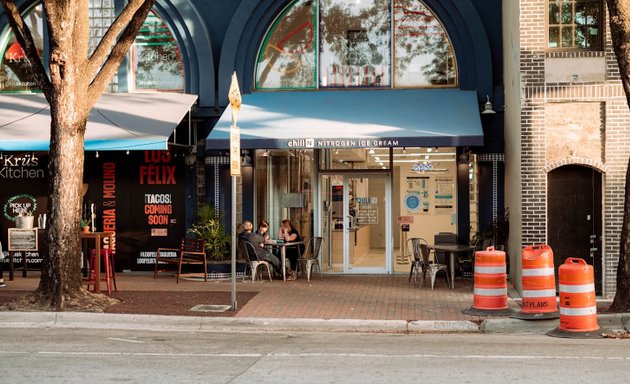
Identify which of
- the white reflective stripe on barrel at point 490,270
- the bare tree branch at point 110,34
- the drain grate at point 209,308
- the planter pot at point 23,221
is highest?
the bare tree branch at point 110,34

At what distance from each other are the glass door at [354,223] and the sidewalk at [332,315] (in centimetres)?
232

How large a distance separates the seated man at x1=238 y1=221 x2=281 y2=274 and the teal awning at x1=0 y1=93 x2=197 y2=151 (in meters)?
2.40

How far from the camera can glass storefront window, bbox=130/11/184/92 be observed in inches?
733

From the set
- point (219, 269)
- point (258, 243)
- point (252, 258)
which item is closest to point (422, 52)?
point (258, 243)

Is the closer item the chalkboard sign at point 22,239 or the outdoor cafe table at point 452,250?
the outdoor cafe table at point 452,250

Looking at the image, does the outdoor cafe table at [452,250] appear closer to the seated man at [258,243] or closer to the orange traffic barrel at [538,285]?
the seated man at [258,243]

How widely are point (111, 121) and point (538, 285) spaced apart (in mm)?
8959

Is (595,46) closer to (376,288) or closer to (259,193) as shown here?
(376,288)

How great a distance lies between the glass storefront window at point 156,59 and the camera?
18625mm

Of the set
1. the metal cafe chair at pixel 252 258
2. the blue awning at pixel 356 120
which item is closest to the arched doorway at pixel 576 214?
the blue awning at pixel 356 120

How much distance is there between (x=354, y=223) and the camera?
18.5m

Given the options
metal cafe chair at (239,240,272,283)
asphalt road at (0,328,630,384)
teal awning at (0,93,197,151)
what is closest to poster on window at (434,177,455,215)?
metal cafe chair at (239,240,272,283)

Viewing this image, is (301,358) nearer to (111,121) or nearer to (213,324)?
(213,324)

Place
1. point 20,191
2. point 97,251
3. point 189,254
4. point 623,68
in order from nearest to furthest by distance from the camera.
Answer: point 623,68, point 97,251, point 189,254, point 20,191
